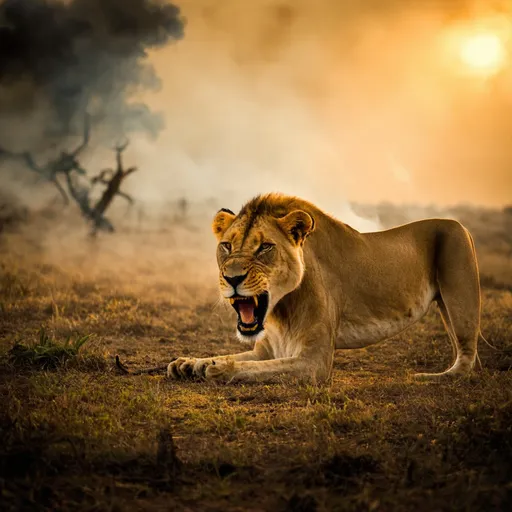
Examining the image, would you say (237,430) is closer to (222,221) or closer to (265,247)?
(265,247)

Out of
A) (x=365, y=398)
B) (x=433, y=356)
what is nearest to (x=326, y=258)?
(x=365, y=398)

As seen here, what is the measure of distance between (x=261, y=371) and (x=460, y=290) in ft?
7.52

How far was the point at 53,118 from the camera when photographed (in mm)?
26375

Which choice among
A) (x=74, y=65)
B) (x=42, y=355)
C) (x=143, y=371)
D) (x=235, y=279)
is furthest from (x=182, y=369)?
(x=74, y=65)

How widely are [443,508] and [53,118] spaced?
2561 cm

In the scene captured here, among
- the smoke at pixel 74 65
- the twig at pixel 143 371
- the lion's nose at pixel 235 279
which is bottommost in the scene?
the twig at pixel 143 371

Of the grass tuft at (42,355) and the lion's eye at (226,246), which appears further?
the grass tuft at (42,355)

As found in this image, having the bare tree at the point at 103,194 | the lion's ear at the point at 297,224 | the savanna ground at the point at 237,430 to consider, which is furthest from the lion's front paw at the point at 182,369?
the bare tree at the point at 103,194

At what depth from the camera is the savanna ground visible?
324 cm

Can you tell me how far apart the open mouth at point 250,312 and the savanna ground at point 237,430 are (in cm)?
48

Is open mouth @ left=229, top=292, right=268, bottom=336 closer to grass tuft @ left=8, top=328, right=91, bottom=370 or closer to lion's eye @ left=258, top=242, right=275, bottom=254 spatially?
lion's eye @ left=258, top=242, right=275, bottom=254

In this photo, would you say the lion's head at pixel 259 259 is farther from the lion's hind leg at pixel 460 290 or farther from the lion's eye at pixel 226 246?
the lion's hind leg at pixel 460 290

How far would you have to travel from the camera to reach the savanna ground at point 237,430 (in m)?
3.24

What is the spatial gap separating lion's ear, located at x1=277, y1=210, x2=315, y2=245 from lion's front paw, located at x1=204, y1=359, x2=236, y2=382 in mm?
1193
